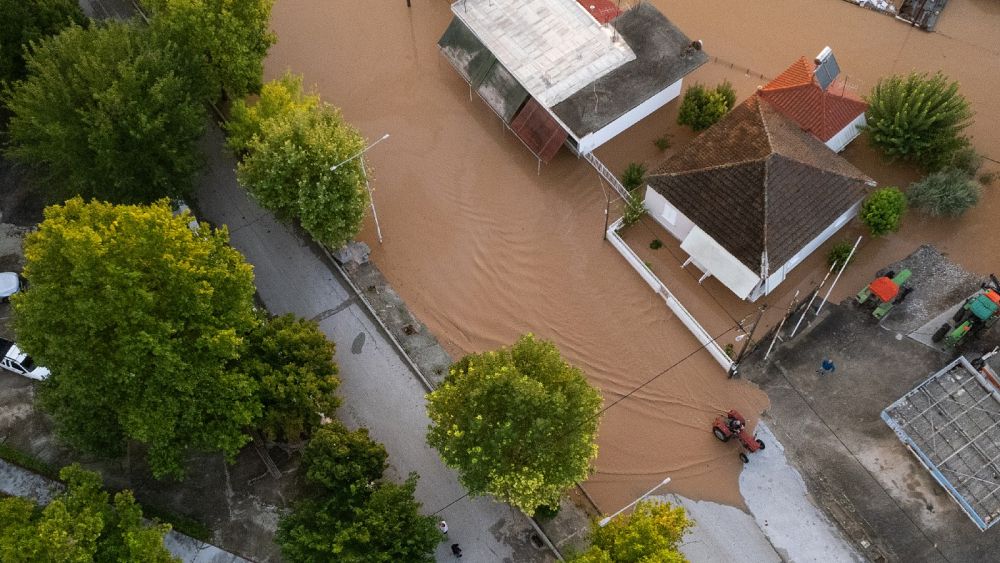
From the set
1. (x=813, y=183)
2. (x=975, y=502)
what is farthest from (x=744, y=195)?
(x=975, y=502)

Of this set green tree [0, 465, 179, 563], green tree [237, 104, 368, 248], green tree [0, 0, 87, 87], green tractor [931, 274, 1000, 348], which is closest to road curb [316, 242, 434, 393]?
green tree [237, 104, 368, 248]

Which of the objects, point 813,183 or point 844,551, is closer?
point 844,551

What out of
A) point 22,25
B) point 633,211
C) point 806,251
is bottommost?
point 806,251

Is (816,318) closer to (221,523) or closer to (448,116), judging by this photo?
(448,116)

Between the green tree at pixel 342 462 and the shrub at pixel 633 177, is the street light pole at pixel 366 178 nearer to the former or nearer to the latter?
the green tree at pixel 342 462

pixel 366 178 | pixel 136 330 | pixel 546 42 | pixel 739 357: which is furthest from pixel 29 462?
pixel 546 42

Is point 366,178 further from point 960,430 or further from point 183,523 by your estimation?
point 960,430

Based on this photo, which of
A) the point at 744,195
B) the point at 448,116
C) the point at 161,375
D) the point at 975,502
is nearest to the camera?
the point at 161,375

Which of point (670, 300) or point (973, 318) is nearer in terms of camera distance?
point (973, 318)

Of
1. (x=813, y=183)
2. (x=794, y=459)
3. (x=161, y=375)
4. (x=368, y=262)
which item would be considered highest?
(x=368, y=262)
